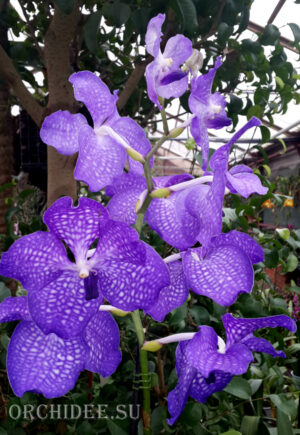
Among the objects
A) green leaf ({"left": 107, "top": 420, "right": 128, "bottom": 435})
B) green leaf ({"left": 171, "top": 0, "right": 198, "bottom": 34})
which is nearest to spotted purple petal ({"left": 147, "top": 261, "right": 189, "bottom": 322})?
green leaf ({"left": 107, "top": 420, "right": 128, "bottom": 435})

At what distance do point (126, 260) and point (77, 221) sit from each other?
1.6 inches

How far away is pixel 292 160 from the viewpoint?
6.73m

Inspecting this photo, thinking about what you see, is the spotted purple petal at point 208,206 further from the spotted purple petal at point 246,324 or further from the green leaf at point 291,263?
the green leaf at point 291,263

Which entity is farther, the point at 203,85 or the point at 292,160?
the point at 292,160

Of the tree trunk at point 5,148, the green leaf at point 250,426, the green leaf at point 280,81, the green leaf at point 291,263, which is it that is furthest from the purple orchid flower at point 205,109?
the tree trunk at point 5,148

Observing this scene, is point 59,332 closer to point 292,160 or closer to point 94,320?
point 94,320

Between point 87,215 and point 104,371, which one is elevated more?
point 87,215

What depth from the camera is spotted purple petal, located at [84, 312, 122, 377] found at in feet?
1.05

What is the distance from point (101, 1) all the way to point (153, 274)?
836 millimetres

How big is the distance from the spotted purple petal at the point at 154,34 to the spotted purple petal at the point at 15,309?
8.6 inches

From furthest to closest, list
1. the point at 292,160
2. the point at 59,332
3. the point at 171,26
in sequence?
the point at 292,160, the point at 171,26, the point at 59,332

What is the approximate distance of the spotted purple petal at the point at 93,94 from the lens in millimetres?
329

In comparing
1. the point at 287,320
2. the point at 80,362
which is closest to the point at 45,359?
the point at 80,362

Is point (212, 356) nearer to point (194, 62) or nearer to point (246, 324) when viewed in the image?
point (246, 324)
